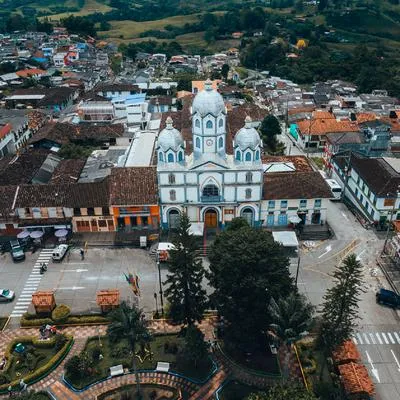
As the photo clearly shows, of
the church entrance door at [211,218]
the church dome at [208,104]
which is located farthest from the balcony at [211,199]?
the church dome at [208,104]

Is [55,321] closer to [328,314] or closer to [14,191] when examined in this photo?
[14,191]

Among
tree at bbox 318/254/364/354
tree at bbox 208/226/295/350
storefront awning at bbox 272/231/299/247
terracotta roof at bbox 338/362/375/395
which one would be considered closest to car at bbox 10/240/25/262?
tree at bbox 208/226/295/350

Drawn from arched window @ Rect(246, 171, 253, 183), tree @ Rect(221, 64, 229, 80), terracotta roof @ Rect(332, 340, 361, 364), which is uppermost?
arched window @ Rect(246, 171, 253, 183)

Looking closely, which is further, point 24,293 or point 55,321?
point 24,293

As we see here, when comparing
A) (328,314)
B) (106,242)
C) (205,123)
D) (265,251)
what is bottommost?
(106,242)

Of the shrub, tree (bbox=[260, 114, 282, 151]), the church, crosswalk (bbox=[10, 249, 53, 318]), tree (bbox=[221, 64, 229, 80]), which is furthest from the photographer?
tree (bbox=[221, 64, 229, 80])

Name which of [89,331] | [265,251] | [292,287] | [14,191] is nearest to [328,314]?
[292,287]

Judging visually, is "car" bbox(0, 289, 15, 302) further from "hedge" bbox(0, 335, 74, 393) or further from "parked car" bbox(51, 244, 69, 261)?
"parked car" bbox(51, 244, 69, 261)

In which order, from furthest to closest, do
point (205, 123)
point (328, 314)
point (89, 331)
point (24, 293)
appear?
1. point (205, 123)
2. point (24, 293)
3. point (89, 331)
4. point (328, 314)
